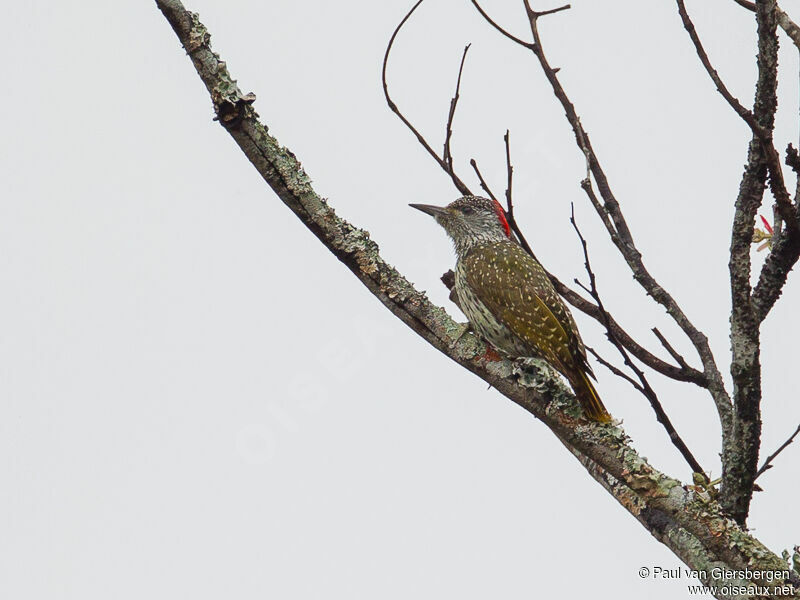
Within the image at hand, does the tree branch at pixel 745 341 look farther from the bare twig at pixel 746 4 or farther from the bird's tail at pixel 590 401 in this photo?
the bare twig at pixel 746 4

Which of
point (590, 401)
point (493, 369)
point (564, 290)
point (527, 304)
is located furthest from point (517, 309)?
point (493, 369)

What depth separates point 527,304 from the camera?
5.17 m

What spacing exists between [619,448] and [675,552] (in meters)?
0.42

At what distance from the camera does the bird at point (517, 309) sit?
4969 mm

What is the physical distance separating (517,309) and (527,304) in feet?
0.31

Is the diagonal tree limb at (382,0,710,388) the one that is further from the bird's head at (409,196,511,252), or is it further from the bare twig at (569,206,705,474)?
the bird's head at (409,196,511,252)

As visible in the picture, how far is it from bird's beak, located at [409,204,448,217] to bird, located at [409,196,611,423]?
1.86 ft

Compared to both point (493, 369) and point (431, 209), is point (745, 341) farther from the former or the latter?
point (431, 209)

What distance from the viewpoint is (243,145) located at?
3318mm

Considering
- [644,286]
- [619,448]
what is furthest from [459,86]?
[619,448]

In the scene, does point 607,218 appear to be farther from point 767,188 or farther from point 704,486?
point 704,486

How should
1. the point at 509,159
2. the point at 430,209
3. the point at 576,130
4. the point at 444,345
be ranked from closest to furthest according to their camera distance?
1. the point at 444,345
2. the point at 576,130
3. the point at 509,159
4. the point at 430,209

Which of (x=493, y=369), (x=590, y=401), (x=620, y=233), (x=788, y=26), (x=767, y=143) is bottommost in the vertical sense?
(x=493, y=369)

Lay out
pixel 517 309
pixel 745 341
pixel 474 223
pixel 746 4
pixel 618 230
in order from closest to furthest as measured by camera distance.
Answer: pixel 745 341 < pixel 746 4 < pixel 618 230 < pixel 517 309 < pixel 474 223
